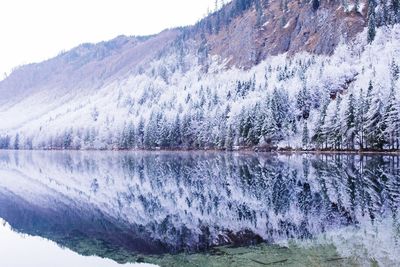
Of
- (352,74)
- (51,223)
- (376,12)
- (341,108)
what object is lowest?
(51,223)

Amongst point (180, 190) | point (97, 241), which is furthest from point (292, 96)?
point (97, 241)

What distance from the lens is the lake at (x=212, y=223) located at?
69.3 feet

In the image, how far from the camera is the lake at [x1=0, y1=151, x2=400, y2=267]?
21109 millimetres

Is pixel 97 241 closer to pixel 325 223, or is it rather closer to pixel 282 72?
pixel 325 223

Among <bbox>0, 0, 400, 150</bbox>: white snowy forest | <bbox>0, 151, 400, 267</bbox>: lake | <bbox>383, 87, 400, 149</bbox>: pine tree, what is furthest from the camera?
<bbox>0, 0, 400, 150</bbox>: white snowy forest

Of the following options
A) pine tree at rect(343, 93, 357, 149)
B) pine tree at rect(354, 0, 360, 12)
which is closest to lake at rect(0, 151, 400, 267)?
pine tree at rect(343, 93, 357, 149)

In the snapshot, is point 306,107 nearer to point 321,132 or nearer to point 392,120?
point 321,132

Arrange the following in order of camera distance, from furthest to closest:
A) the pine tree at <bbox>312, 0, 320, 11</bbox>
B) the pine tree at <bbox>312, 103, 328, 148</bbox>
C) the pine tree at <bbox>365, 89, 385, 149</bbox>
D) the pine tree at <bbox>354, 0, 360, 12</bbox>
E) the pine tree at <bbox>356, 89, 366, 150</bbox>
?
1. the pine tree at <bbox>312, 0, 320, 11</bbox>
2. the pine tree at <bbox>354, 0, 360, 12</bbox>
3. the pine tree at <bbox>312, 103, 328, 148</bbox>
4. the pine tree at <bbox>356, 89, 366, 150</bbox>
5. the pine tree at <bbox>365, 89, 385, 149</bbox>

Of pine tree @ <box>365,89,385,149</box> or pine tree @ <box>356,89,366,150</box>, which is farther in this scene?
pine tree @ <box>356,89,366,150</box>

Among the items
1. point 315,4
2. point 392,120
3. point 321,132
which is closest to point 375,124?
point 392,120

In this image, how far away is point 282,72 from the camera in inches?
6757

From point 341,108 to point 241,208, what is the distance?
3202 inches

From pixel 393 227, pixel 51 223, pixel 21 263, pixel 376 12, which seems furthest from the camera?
pixel 376 12

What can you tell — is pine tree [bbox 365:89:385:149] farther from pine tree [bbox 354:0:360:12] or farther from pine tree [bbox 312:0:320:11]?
pine tree [bbox 312:0:320:11]
